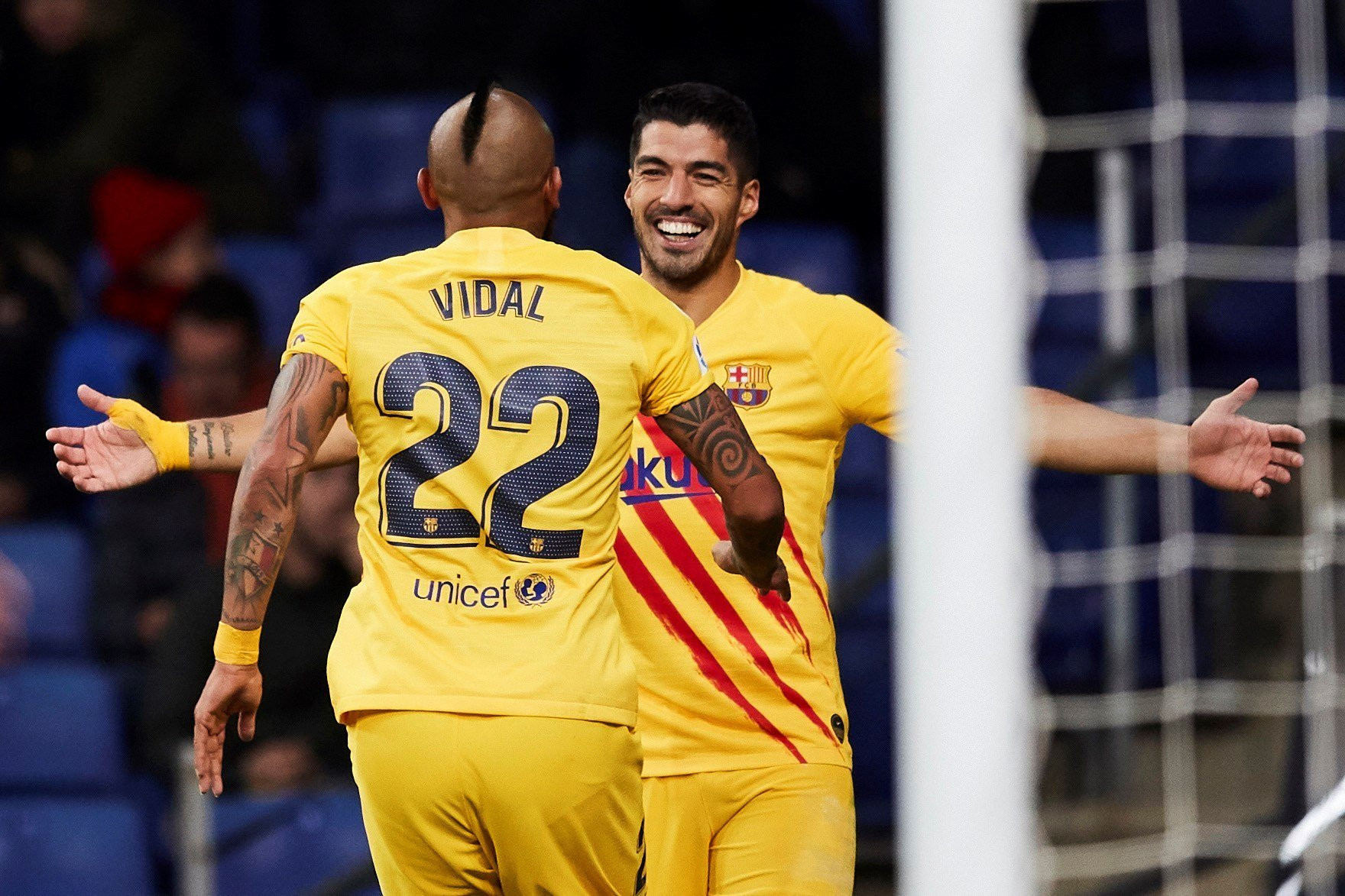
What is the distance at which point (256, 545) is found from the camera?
3.00 metres

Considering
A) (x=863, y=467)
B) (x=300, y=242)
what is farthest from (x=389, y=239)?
(x=863, y=467)

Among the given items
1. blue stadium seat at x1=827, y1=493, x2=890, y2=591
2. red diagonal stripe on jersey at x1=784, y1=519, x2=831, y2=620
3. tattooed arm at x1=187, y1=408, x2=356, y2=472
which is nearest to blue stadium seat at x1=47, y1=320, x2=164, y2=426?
blue stadium seat at x1=827, y1=493, x2=890, y2=591

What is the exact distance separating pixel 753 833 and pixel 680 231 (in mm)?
1194

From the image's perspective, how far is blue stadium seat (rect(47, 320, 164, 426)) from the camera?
20.7 feet

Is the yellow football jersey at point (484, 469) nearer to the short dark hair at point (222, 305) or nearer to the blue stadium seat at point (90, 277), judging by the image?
the short dark hair at point (222, 305)

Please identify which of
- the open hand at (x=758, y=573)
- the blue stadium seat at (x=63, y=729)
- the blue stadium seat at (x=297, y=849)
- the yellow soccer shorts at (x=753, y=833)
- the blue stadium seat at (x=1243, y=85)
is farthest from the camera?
the blue stadium seat at (x=1243, y=85)

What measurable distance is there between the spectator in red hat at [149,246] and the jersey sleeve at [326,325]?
371 centimetres

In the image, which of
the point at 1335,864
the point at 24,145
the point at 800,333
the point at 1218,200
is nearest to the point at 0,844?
the point at 24,145

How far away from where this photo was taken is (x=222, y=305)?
6164 millimetres

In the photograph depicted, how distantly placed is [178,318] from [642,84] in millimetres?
1937

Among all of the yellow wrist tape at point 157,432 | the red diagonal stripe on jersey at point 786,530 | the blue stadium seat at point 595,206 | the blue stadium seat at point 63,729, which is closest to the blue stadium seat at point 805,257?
the blue stadium seat at point 595,206

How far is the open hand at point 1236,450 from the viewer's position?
11.0 ft

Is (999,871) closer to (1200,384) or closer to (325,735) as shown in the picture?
(325,735)

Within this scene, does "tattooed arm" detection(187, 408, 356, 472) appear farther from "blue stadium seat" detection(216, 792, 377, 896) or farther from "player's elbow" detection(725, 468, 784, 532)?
"blue stadium seat" detection(216, 792, 377, 896)
